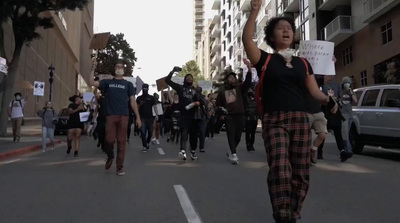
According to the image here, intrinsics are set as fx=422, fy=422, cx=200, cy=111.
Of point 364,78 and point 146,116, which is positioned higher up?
point 364,78

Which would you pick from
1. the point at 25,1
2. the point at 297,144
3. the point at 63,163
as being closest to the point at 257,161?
the point at 63,163

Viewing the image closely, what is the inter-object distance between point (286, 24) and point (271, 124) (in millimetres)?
879

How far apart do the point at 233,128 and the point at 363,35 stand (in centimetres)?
2053

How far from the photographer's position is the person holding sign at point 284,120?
3355mm

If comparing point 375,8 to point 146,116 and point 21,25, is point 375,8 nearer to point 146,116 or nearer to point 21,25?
point 146,116

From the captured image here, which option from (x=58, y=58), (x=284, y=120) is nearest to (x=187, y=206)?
(x=284, y=120)

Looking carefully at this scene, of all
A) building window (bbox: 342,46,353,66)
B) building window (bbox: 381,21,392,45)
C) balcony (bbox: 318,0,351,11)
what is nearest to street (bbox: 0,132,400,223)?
building window (bbox: 381,21,392,45)

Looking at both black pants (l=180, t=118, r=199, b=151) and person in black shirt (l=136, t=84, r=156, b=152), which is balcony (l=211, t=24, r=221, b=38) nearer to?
person in black shirt (l=136, t=84, r=156, b=152)

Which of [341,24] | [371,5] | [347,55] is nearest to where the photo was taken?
[371,5]

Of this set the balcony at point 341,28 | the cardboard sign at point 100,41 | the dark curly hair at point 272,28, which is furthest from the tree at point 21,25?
the balcony at point 341,28

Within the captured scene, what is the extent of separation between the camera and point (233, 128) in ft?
28.7

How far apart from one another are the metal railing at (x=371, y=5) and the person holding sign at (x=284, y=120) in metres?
22.3

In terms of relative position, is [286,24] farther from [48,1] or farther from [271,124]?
[48,1]

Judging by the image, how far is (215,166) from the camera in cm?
838
